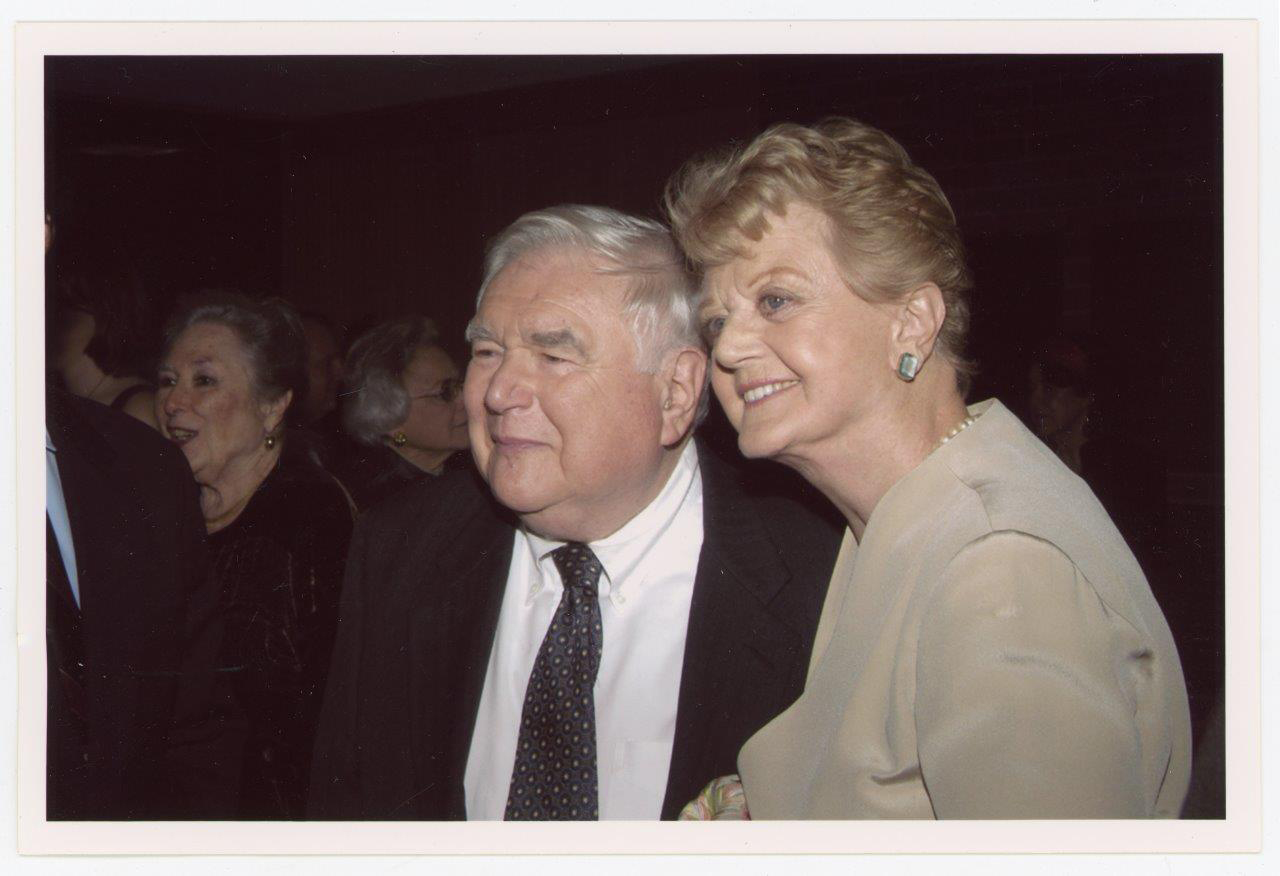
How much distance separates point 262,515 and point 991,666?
1.61m

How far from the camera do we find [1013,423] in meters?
1.42

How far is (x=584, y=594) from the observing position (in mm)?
1831

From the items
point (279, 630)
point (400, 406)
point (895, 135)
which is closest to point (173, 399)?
point (400, 406)

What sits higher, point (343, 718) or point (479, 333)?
point (479, 333)

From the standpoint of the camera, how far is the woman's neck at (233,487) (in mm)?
2266

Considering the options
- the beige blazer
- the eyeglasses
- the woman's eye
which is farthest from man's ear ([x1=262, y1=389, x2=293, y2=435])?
the beige blazer

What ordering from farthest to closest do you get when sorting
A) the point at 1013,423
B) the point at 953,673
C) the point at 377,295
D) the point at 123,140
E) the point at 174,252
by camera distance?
the point at 377,295 < the point at 174,252 < the point at 123,140 < the point at 1013,423 < the point at 953,673

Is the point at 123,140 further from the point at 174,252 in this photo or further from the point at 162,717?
the point at 162,717

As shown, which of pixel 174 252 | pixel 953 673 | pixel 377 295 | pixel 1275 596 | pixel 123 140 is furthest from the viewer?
pixel 377 295

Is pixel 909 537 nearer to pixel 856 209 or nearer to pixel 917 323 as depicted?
pixel 917 323

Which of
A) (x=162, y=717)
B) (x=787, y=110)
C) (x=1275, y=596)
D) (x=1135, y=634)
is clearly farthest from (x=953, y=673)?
(x=162, y=717)

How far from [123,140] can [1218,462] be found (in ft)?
6.54

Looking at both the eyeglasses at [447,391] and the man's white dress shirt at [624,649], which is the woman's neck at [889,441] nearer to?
the man's white dress shirt at [624,649]

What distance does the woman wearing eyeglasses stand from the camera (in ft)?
9.34
